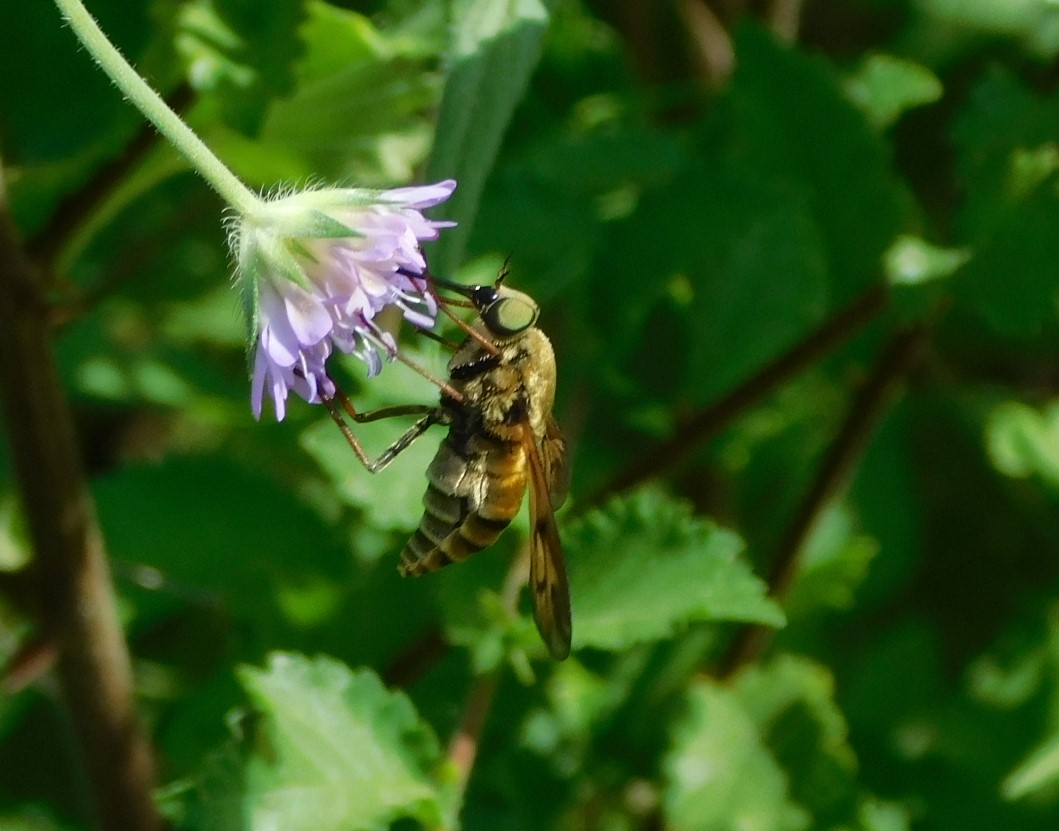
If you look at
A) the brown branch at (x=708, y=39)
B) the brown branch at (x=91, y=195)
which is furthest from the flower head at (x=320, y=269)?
the brown branch at (x=708, y=39)

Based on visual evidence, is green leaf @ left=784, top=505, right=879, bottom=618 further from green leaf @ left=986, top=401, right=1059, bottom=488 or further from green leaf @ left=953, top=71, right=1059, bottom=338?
green leaf @ left=953, top=71, right=1059, bottom=338

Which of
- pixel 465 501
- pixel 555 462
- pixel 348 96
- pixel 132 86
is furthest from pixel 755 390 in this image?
pixel 132 86

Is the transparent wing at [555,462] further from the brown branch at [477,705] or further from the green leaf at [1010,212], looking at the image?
the green leaf at [1010,212]

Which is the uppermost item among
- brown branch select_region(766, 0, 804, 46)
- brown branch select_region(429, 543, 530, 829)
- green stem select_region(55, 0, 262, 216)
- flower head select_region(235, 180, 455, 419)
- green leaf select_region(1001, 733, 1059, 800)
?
brown branch select_region(766, 0, 804, 46)

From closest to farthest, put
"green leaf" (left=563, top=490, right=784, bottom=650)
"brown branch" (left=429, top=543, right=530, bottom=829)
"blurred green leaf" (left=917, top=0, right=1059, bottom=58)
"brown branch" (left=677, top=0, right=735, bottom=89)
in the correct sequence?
"green leaf" (left=563, top=490, right=784, bottom=650) → "brown branch" (left=429, top=543, right=530, bottom=829) → "brown branch" (left=677, top=0, right=735, bottom=89) → "blurred green leaf" (left=917, top=0, right=1059, bottom=58)

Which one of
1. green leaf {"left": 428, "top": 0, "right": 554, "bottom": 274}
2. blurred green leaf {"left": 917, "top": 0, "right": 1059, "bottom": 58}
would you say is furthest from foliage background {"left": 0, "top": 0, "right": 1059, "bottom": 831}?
blurred green leaf {"left": 917, "top": 0, "right": 1059, "bottom": 58}

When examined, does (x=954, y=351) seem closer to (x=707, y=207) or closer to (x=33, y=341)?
(x=707, y=207)

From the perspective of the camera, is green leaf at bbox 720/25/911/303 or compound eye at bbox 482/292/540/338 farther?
green leaf at bbox 720/25/911/303
